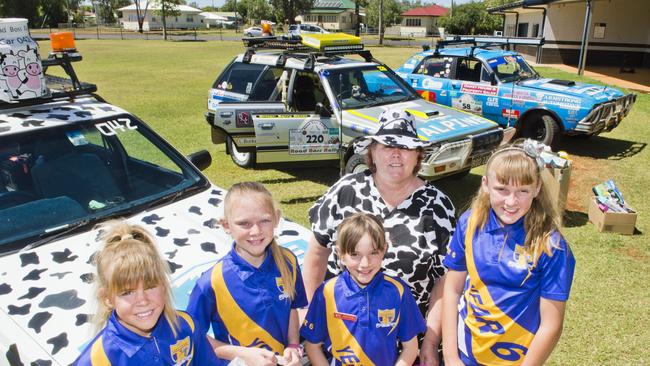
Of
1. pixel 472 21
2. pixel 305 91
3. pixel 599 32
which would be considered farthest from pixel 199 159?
pixel 472 21

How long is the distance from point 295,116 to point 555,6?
23.6m

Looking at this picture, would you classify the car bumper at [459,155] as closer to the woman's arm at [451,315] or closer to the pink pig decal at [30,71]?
the woman's arm at [451,315]

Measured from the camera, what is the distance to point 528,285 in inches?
81.6

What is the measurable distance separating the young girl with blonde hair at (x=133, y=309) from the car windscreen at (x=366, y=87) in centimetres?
505

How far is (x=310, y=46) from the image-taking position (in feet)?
23.4

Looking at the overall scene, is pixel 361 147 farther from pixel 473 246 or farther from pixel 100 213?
pixel 100 213

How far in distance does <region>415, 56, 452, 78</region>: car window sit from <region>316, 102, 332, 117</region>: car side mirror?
408cm

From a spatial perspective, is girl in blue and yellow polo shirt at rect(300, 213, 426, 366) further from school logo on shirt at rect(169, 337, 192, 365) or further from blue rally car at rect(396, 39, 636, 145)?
blue rally car at rect(396, 39, 636, 145)

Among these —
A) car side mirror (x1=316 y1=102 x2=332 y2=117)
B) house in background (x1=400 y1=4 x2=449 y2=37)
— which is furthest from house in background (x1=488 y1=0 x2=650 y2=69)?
house in background (x1=400 y1=4 x2=449 y2=37)

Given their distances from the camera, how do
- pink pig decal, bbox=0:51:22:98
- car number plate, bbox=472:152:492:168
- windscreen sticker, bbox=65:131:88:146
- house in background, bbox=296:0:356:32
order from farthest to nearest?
1. house in background, bbox=296:0:356:32
2. car number plate, bbox=472:152:492:168
3. windscreen sticker, bbox=65:131:88:146
4. pink pig decal, bbox=0:51:22:98

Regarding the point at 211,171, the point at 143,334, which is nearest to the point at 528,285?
the point at 143,334

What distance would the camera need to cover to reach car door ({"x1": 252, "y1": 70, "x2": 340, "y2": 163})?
6.61m

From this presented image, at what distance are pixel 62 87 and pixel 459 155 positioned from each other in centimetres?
436

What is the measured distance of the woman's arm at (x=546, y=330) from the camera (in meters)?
2.02
